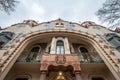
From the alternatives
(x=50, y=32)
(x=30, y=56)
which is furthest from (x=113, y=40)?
(x=30, y=56)

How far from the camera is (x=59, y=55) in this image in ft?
39.3

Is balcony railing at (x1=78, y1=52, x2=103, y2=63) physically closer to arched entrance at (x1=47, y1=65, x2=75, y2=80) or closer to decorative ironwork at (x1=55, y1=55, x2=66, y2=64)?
arched entrance at (x1=47, y1=65, x2=75, y2=80)

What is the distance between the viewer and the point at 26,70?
Answer: 12758 mm

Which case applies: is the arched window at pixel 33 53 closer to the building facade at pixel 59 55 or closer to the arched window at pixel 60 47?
the building facade at pixel 59 55

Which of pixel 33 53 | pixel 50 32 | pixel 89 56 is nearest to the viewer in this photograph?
pixel 89 56

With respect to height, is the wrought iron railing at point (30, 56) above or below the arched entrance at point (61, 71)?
above

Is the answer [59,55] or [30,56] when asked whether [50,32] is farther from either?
[59,55]

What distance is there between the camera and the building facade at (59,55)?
11167 mm

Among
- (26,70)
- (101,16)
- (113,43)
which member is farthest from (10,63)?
(113,43)

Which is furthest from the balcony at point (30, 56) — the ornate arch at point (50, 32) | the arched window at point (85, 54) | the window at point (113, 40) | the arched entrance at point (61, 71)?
the window at point (113, 40)

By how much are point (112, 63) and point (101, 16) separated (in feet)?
13.6

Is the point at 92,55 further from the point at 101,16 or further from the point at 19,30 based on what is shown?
the point at 19,30

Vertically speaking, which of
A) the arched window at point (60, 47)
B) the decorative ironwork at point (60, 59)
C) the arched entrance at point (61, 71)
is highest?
the arched window at point (60, 47)

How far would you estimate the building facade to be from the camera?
36.6 feet
